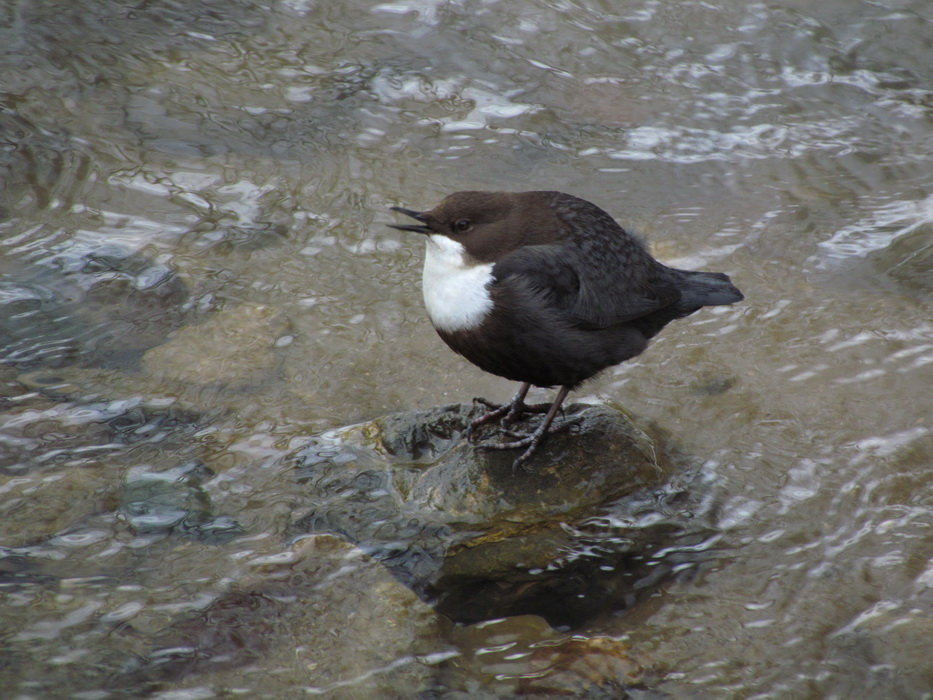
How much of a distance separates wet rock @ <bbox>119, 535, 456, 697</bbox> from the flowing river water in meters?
0.02

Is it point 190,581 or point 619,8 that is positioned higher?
point 619,8

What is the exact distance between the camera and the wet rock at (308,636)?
10.0 feet

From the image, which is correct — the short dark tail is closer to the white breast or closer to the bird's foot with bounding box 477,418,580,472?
the bird's foot with bounding box 477,418,580,472

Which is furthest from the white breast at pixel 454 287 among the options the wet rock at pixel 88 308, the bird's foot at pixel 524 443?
the wet rock at pixel 88 308

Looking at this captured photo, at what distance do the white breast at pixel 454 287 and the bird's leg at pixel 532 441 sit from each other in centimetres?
52

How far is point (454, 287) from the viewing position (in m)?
3.55

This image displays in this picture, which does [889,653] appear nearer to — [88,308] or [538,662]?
[538,662]

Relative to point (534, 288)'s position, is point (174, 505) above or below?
below

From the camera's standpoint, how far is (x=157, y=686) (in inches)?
118

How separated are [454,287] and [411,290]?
5.76 ft

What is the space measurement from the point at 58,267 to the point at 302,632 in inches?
111

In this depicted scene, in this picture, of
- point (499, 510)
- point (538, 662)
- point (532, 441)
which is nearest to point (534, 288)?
point (532, 441)

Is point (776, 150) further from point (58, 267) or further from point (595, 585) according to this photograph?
point (58, 267)

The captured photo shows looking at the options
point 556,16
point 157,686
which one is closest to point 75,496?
point 157,686
